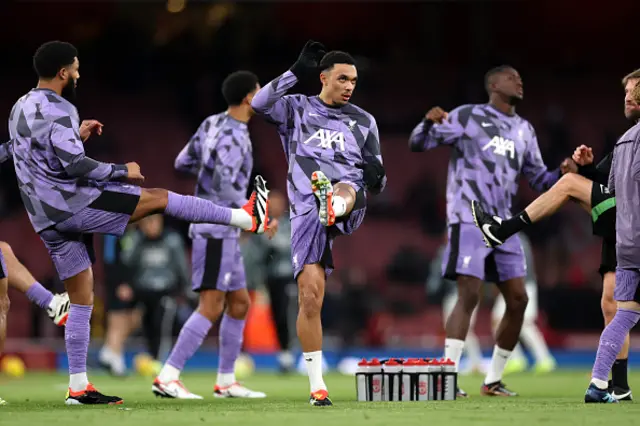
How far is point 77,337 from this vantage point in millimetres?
8398

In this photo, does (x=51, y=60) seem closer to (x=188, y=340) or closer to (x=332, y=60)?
(x=332, y=60)

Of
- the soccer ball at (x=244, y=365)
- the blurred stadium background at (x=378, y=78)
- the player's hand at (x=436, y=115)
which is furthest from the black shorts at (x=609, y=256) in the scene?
the blurred stadium background at (x=378, y=78)

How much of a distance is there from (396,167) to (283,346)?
1039cm

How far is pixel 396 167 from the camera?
84.5 feet

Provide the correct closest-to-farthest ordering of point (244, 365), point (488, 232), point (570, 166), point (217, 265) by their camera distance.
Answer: point (488, 232), point (570, 166), point (217, 265), point (244, 365)

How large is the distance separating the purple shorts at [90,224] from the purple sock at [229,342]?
8.04 ft

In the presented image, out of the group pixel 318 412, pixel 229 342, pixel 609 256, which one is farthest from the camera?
pixel 229 342

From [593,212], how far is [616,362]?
1243 mm

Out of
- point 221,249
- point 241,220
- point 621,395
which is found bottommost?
point 621,395

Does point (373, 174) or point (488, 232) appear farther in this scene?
point (488, 232)

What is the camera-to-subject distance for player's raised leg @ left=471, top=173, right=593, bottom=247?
344 inches

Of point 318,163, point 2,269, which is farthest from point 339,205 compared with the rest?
point 2,269

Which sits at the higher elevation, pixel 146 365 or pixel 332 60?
pixel 332 60

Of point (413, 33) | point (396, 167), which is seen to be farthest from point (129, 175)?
point (413, 33)
